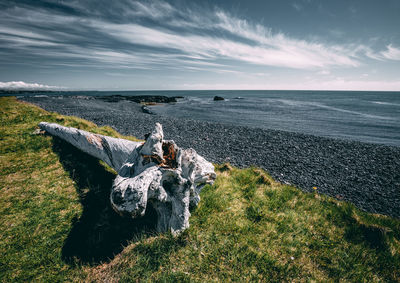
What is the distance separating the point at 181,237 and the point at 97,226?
1821 millimetres

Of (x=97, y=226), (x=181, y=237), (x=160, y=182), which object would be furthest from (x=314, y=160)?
(x=97, y=226)

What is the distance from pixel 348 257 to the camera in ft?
12.1

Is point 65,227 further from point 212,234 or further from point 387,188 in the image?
point 387,188

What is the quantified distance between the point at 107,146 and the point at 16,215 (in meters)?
2.38

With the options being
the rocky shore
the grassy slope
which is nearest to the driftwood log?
the grassy slope

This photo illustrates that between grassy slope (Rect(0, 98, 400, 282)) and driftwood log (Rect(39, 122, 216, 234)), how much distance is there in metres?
0.48

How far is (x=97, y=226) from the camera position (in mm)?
3637

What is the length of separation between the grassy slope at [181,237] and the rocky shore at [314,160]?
277 cm

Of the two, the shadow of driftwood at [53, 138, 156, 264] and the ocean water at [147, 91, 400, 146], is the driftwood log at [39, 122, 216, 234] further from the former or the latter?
the ocean water at [147, 91, 400, 146]

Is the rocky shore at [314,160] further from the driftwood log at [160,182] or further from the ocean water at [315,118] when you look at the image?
the ocean water at [315,118]

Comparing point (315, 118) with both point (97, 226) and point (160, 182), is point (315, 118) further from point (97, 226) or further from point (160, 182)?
point (97, 226)

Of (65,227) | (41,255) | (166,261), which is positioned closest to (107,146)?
(65,227)

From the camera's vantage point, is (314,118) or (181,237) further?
(314,118)

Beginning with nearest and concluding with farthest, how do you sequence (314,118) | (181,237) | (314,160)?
1. (181,237)
2. (314,160)
3. (314,118)
